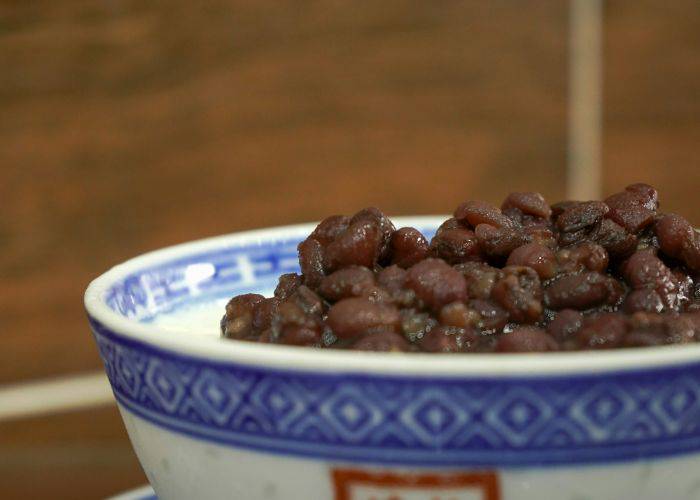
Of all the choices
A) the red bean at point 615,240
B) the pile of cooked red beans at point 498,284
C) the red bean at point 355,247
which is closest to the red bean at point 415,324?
the pile of cooked red beans at point 498,284

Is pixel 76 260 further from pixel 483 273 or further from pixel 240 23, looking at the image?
pixel 483 273

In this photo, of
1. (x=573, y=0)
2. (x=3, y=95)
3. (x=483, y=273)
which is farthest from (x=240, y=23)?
(x=483, y=273)

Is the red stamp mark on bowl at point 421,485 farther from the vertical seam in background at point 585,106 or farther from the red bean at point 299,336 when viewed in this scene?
the vertical seam in background at point 585,106

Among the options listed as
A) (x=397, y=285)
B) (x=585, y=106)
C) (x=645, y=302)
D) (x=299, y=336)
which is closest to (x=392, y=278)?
(x=397, y=285)

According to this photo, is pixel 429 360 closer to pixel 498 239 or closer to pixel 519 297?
pixel 519 297

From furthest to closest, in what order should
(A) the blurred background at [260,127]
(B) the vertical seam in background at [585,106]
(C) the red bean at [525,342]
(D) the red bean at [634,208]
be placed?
(B) the vertical seam in background at [585,106] < (A) the blurred background at [260,127] < (D) the red bean at [634,208] < (C) the red bean at [525,342]

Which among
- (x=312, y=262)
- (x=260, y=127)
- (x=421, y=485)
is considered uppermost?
(x=260, y=127)

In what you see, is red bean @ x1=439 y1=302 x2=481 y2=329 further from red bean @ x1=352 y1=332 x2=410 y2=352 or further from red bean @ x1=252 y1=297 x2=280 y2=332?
red bean @ x1=252 y1=297 x2=280 y2=332
